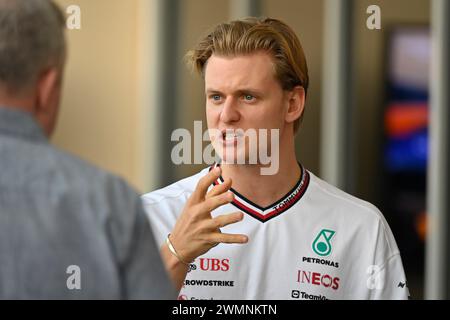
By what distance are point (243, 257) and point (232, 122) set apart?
0.30 metres

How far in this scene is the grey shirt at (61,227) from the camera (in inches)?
39.1

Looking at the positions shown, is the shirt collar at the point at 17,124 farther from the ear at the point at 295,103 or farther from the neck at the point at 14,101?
the ear at the point at 295,103

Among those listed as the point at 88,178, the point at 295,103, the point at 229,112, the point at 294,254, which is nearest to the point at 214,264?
the point at 294,254

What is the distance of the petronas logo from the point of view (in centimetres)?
179

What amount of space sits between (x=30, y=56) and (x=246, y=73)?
851mm

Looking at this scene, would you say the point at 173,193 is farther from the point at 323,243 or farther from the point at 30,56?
the point at 30,56

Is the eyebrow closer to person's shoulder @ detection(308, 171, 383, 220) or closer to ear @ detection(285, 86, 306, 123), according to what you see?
ear @ detection(285, 86, 306, 123)

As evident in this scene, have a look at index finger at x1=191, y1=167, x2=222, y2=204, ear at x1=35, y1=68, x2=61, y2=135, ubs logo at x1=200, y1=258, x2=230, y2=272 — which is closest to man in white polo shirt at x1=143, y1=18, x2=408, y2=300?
ubs logo at x1=200, y1=258, x2=230, y2=272

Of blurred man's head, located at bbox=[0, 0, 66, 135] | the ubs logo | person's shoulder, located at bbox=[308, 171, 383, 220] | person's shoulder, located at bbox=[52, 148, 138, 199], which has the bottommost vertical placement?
the ubs logo

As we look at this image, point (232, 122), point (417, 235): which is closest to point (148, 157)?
point (232, 122)

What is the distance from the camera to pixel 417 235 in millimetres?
3863

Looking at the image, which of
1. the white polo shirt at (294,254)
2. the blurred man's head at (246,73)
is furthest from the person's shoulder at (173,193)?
the blurred man's head at (246,73)

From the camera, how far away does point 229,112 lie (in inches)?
71.3

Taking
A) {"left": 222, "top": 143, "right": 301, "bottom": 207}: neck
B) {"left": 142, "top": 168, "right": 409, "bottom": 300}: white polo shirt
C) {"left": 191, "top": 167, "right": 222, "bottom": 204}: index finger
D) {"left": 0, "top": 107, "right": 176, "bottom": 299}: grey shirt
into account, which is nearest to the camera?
{"left": 0, "top": 107, "right": 176, "bottom": 299}: grey shirt
